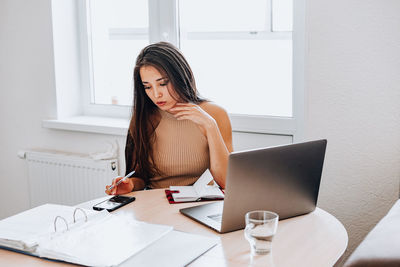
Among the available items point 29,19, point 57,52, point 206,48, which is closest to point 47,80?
point 57,52

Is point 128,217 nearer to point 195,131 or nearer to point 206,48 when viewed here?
point 195,131

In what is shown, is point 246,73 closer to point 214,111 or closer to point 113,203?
point 214,111

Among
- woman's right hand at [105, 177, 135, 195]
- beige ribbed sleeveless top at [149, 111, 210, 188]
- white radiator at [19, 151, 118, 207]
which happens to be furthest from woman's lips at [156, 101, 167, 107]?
white radiator at [19, 151, 118, 207]

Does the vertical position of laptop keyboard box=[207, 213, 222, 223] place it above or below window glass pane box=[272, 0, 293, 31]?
below

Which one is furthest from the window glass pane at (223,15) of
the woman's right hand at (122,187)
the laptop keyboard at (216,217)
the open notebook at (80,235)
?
the open notebook at (80,235)

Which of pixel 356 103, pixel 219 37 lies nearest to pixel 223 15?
pixel 219 37

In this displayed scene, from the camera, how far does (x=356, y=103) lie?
75.3 inches

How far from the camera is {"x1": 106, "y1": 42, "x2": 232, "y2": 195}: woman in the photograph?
1.92 metres

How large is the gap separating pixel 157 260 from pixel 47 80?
203cm

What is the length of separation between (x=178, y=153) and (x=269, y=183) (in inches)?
29.6

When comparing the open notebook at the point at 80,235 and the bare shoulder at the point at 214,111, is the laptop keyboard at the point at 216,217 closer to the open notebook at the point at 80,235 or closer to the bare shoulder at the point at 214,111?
the open notebook at the point at 80,235

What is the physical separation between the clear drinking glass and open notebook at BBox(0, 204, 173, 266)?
246 mm

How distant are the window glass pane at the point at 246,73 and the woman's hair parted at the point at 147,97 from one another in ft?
1.39

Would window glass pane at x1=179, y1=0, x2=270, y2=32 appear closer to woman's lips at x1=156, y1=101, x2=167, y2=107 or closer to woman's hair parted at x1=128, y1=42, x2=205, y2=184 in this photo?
woman's hair parted at x1=128, y1=42, x2=205, y2=184
